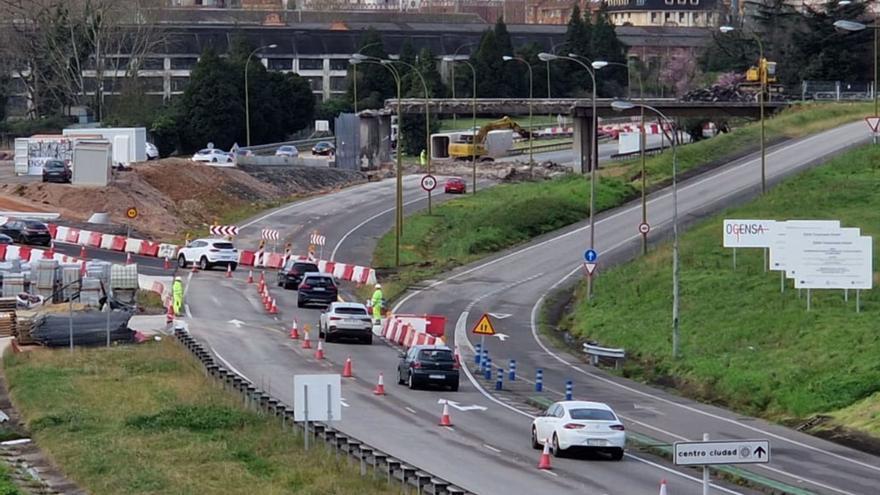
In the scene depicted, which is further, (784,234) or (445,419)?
(784,234)

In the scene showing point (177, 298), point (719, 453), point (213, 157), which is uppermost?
point (213, 157)

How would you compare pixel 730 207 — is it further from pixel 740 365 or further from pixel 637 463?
pixel 637 463

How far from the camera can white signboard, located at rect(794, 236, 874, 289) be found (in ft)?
172

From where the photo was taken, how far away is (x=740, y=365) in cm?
4912

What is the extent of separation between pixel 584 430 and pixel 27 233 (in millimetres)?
48901

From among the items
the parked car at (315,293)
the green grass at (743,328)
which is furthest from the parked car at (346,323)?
the parked car at (315,293)

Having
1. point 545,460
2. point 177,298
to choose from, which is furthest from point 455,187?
point 545,460

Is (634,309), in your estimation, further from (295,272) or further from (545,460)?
(545,460)

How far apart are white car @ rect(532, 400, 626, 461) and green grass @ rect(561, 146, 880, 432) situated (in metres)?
8.30

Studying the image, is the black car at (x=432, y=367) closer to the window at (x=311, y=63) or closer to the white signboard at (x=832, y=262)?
the white signboard at (x=832, y=262)

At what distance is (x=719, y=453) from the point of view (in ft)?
73.9

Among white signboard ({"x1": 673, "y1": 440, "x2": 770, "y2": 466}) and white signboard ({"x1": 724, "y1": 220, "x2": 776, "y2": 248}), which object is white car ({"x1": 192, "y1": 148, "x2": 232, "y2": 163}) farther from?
white signboard ({"x1": 673, "y1": 440, "x2": 770, "y2": 466})

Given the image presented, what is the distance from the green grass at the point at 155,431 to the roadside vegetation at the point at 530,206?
21751mm

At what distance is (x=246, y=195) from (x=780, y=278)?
→ 46681 mm
